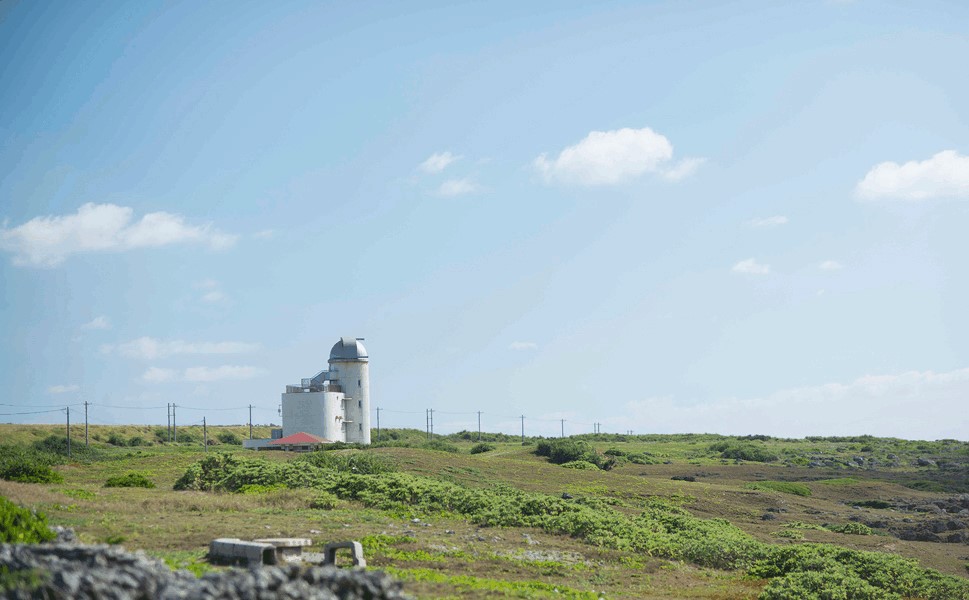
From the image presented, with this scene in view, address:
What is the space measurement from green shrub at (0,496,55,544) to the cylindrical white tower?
49.6 m

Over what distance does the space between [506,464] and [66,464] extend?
23817 millimetres

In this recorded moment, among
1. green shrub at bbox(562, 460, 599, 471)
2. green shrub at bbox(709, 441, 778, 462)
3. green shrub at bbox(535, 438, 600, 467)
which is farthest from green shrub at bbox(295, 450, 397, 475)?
green shrub at bbox(709, 441, 778, 462)

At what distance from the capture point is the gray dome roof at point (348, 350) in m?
64.9

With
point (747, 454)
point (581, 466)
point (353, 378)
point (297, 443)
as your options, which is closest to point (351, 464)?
point (297, 443)

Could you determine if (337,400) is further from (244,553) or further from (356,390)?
(244,553)

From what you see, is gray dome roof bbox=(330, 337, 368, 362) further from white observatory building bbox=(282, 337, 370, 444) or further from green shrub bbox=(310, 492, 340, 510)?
green shrub bbox=(310, 492, 340, 510)

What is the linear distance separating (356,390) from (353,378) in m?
0.95

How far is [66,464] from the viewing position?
144ft

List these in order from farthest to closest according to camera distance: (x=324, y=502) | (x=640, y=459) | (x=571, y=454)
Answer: (x=640, y=459)
(x=571, y=454)
(x=324, y=502)

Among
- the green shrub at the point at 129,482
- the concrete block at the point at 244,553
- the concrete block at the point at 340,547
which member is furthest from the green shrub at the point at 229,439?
the concrete block at the point at 340,547

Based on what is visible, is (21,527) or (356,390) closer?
(21,527)

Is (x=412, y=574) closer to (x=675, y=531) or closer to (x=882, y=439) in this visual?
(x=675, y=531)

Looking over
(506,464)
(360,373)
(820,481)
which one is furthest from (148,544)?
(820,481)

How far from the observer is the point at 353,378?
6500 centimetres
